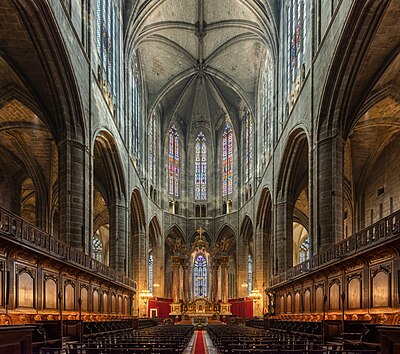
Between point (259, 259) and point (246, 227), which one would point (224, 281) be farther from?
point (259, 259)

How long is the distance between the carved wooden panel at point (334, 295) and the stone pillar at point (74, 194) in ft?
35.8

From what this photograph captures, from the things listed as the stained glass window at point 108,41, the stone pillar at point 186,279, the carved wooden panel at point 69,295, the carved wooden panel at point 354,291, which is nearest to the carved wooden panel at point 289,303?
the carved wooden panel at point 354,291

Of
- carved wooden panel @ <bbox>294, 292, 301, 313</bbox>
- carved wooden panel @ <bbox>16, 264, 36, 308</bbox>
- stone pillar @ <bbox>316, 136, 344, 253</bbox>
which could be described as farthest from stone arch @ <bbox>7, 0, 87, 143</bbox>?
carved wooden panel @ <bbox>294, 292, 301, 313</bbox>

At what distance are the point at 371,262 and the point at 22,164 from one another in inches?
904

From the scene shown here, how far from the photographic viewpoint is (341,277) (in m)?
19.0

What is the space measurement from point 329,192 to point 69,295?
11952 mm

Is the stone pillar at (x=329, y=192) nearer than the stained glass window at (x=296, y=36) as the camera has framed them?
Yes

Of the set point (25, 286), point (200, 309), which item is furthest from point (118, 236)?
point (25, 286)

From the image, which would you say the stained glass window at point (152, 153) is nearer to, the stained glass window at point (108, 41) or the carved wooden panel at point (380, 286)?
the stained glass window at point (108, 41)

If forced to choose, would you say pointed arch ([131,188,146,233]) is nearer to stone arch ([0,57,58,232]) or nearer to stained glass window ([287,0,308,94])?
stone arch ([0,57,58,232])

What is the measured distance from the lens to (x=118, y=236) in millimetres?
33625

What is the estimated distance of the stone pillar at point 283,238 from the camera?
32.3m

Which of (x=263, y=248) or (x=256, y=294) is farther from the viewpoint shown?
(x=256, y=294)

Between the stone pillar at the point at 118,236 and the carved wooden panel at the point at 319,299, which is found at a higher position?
the stone pillar at the point at 118,236
